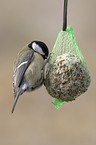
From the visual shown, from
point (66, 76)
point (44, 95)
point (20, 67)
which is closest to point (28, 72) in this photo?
point (20, 67)

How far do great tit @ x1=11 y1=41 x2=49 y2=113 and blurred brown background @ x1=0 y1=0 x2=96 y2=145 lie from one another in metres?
2.76

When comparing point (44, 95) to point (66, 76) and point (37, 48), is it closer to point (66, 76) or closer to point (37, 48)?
point (37, 48)

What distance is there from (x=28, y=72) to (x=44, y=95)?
3.03 m

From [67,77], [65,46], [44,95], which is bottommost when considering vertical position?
[44,95]

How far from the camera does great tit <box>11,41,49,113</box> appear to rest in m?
2.78

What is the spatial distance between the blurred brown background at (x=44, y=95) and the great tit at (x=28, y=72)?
2.76m

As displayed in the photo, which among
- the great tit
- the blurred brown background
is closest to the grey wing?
the great tit

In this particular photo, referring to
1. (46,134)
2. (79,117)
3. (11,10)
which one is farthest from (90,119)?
(11,10)

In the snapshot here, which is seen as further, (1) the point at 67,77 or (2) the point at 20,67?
(2) the point at 20,67

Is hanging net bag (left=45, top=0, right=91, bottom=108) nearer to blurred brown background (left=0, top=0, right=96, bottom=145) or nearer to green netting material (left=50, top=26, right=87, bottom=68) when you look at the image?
green netting material (left=50, top=26, right=87, bottom=68)

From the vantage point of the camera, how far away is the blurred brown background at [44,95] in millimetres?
5676

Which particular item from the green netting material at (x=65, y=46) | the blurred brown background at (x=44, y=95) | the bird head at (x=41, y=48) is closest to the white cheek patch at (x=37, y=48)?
the bird head at (x=41, y=48)

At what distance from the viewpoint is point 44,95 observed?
228 inches

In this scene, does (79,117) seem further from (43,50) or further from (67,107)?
(43,50)
